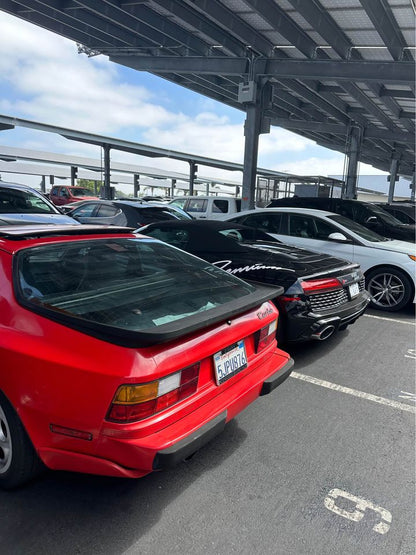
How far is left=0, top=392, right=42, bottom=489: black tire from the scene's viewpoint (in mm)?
1935

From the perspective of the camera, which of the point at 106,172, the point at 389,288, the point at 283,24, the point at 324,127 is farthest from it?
the point at 106,172

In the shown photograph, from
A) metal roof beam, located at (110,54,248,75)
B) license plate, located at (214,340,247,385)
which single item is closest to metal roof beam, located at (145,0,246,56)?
metal roof beam, located at (110,54,248,75)

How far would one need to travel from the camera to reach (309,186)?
845 inches

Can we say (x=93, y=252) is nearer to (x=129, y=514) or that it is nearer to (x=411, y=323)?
(x=129, y=514)

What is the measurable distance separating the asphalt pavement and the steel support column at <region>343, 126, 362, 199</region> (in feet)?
65.1

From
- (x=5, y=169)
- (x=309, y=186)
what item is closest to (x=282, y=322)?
(x=309, y=186)

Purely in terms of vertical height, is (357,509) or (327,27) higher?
(327,27)

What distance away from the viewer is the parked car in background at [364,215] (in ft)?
28.0

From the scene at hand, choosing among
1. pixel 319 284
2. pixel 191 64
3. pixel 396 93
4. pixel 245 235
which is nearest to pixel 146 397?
pixel 319 284

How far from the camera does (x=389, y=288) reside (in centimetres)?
598

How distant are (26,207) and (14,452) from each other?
5582 mm

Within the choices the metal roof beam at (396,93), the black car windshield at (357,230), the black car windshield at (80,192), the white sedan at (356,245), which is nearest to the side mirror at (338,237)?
the white sedan at (356,245)

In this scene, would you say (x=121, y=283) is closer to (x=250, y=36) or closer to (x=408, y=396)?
(x=408, y=396)

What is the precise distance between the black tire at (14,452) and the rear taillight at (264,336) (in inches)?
54.7
